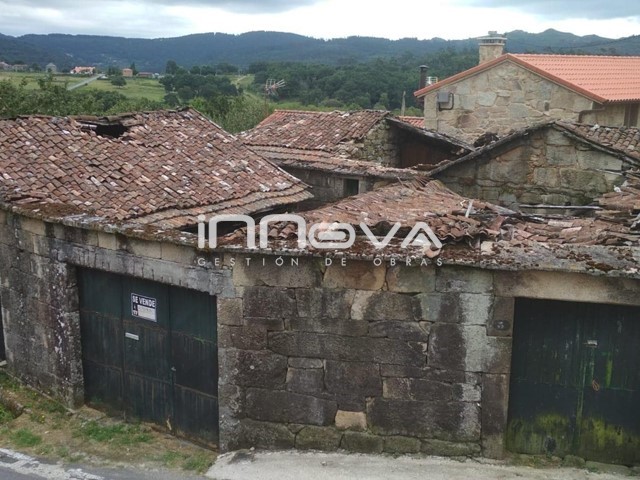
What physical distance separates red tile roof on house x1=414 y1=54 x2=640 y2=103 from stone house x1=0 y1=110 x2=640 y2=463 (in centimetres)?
1327

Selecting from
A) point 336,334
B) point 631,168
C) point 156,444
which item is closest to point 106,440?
point 156,444

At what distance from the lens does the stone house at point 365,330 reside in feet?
21.5

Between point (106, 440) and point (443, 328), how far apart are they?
427 cm

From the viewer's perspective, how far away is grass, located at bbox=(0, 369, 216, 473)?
292 inches

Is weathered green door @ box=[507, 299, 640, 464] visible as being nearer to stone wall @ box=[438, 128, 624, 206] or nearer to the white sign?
the white sign

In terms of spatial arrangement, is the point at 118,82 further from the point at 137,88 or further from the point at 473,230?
the point at 473,230

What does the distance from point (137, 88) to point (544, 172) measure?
52.3 m

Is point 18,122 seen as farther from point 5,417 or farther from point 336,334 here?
point 336,334

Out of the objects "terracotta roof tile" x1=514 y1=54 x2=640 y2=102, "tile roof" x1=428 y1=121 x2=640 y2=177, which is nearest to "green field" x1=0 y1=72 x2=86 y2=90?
"terracotta roof tile" x1=514 y1=54 x2=640 y2=102

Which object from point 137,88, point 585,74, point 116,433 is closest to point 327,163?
point 116,433

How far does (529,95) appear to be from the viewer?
21.1m

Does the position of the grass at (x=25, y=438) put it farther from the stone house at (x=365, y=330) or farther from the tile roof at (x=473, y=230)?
the tile roof at (x=473, y=230)

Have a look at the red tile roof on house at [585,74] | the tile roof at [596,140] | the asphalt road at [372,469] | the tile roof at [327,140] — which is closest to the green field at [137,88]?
the tile roof at [327,140]

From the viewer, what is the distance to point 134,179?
11.4 metres
